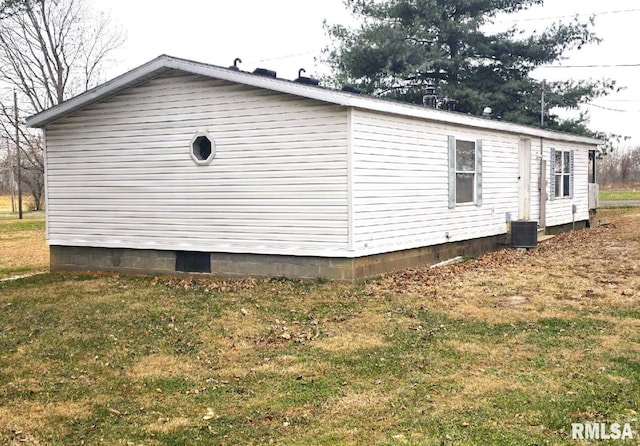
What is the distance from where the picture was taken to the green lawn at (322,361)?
4.06 meters

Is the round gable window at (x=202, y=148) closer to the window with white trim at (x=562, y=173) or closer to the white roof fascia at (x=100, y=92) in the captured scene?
the white roof fascia at (x=100, y=92)

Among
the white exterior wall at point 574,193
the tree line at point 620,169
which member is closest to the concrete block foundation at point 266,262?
the white exterior wall at point 574,193

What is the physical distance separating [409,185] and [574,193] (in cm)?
893

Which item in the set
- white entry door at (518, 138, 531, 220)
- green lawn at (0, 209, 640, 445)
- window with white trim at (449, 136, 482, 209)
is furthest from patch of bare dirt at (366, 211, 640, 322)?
white entry door at (518, 138, 531, 220)

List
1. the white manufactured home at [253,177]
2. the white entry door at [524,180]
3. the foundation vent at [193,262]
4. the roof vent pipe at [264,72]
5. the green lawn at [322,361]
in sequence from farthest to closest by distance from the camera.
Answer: the white entry door at [524,180]
the roof vent pipe at [264,72]
the foundation vent at [193,262]
the white manufactured home at [253,177]
the green lawn at [322,361]

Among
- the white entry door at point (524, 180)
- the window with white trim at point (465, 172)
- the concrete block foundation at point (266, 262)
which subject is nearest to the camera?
the concrete block foundation at point (266, 262)

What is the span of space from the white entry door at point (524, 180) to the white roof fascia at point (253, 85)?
7.44 feet

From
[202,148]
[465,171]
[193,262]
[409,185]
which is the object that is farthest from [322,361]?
[465,171]

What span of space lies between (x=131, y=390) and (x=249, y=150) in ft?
18.0

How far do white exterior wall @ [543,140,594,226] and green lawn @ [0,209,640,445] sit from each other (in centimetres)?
661

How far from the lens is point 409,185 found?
10.4 meters

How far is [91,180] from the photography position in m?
11.3

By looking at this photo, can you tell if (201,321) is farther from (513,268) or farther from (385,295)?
(513,268)

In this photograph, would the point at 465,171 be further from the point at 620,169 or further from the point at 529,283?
the point at 620,169
